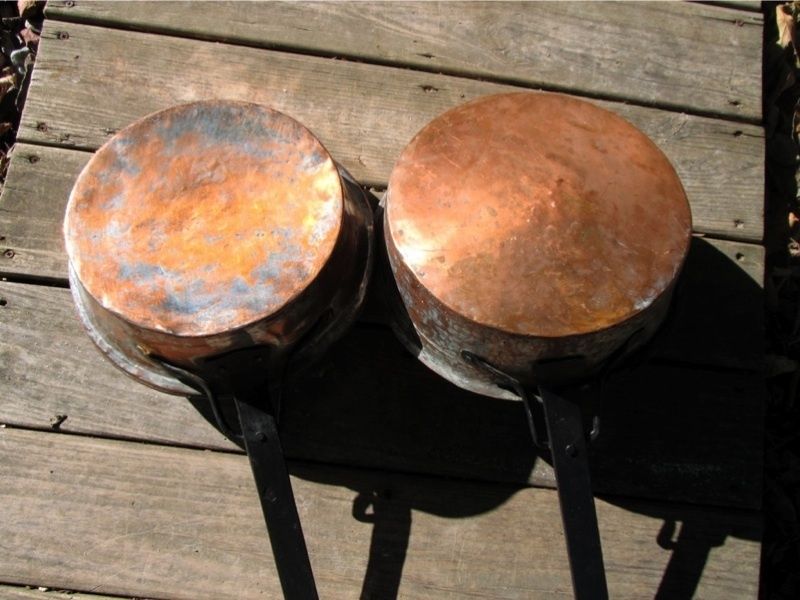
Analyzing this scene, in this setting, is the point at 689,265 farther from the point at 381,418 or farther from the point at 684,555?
the point at 381,418

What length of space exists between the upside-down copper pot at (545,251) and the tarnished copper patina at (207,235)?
0.47 feet

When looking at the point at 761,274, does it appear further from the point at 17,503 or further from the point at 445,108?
the point at 17,503

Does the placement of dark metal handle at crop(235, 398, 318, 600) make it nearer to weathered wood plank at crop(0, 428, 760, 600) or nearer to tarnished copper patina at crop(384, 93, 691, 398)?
weathered wood plank at crop(0, 428, 760, 600)

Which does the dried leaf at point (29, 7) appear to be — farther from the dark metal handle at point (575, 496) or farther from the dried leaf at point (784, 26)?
the dried leaf at point (784, 26)

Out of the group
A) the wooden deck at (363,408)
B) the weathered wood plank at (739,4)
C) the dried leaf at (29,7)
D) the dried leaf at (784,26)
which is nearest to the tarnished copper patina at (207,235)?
the wooden deck at (363,408)

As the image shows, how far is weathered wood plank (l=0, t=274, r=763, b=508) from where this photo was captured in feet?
5.48

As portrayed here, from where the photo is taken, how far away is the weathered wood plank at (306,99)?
182 cm

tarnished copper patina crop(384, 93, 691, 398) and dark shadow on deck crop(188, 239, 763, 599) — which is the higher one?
tarnished copper patina crop(384, 93, 691, 398)

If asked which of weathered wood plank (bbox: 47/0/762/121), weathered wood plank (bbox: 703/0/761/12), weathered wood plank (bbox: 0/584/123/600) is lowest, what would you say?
weathered wood plank (bbox: 0/584/123/600)

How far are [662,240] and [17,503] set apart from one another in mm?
1225

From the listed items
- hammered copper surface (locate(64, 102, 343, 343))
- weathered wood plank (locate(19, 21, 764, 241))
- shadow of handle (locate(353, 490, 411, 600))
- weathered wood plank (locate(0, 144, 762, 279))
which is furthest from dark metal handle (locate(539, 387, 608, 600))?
weathered wood plank (locate(0, 144, 762, 279))

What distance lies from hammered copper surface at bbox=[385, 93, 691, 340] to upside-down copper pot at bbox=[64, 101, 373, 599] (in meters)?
0.15

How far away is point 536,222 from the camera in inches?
54.7

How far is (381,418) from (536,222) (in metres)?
0.52
